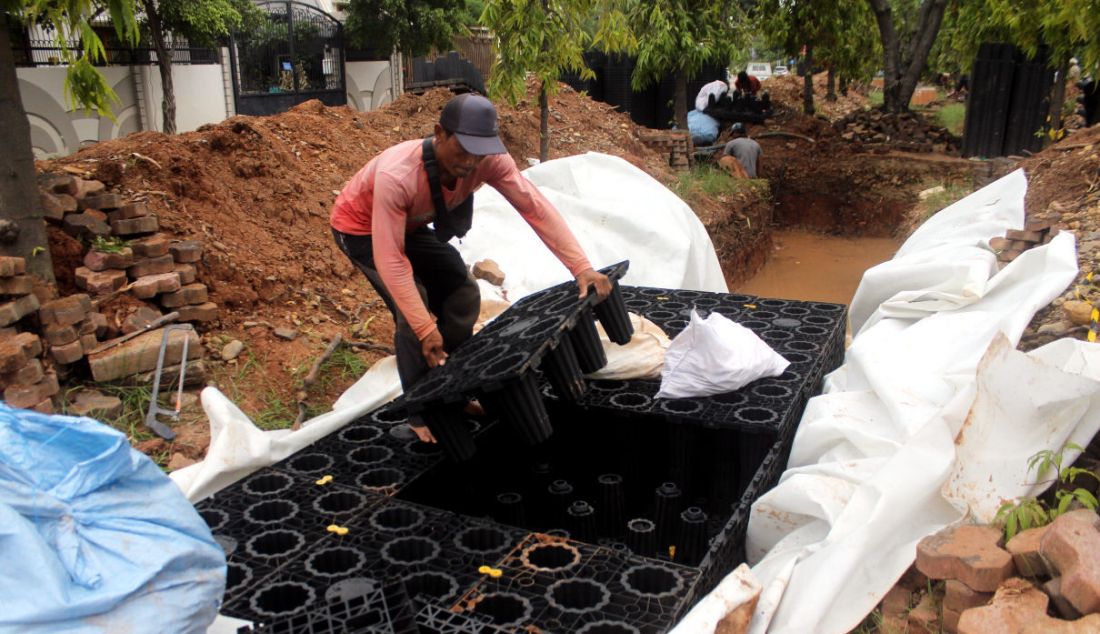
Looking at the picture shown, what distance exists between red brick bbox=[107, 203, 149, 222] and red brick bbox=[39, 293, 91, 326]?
24.7 inches

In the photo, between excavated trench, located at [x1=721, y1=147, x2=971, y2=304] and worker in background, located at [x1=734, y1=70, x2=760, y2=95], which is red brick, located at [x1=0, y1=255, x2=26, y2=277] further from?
worker in background, located at [x1=734, y1=70, x2=760, y2=95]

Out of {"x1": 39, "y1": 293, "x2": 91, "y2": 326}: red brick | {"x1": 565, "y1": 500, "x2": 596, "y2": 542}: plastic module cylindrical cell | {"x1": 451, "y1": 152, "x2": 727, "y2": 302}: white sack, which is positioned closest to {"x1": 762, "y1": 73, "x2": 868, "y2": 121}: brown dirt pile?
{"x1": 451, "y1": 152, "x2": 727, "y2": 302}: white sack

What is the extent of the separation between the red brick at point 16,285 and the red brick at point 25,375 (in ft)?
1.05

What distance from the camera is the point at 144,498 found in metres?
2.00

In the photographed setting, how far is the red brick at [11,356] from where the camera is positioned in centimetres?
354

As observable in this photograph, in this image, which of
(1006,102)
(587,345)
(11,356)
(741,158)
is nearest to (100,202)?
(11,356)

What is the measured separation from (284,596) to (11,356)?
6.49ft

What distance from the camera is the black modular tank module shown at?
93.2 inches

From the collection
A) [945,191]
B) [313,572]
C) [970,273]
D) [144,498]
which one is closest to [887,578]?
[313,572]

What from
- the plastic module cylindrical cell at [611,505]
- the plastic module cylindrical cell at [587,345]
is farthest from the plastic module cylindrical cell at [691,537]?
the plastic module cylindrical cell at [587,345]

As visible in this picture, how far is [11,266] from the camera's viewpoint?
3656mm

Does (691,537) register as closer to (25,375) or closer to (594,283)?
(594,283)

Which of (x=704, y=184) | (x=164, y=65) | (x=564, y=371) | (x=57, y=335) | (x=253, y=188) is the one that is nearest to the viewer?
(x=564, y=371)

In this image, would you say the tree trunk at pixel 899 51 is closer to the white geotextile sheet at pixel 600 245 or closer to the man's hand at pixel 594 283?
the white geotextile sheet at pixel 600 245
